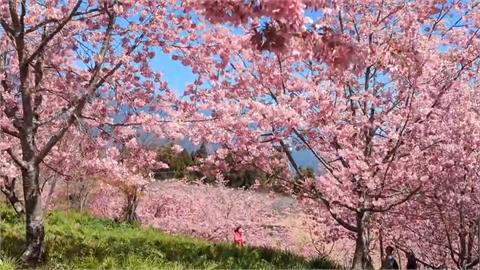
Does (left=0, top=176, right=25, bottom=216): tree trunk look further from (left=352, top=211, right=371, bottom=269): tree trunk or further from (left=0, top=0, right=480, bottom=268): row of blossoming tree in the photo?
(left=352, top=211, right=371, bottom=269): tree trunk

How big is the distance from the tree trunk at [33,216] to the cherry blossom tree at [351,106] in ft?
9.41

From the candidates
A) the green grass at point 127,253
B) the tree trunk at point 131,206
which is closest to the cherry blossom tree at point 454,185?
the green grass at point 127,253

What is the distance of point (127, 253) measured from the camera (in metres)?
7.90

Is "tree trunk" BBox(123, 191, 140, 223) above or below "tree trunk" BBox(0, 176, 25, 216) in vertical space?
above

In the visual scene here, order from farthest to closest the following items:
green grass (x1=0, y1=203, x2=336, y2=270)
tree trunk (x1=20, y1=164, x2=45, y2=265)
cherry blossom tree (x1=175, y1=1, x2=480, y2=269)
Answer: cherry blossom tree (x1=175, y1=1, x2=480, y2=269) < tree trunk (x1=20, y1=164, x2=45, y2=265) < green grass (x1=0, y1=203, x2=336, y2=270)

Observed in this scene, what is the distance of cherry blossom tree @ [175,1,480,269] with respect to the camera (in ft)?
29.5

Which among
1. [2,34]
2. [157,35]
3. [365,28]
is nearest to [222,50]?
[157,35]

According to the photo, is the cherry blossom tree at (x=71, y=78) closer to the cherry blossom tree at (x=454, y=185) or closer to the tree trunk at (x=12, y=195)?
the tree trunk at (x=12, y=195)

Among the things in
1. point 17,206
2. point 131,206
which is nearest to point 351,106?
point 17,206

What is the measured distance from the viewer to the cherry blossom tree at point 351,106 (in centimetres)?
900

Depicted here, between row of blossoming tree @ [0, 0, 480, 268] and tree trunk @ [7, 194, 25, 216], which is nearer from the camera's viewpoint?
row of blossoming tree @ [0, 0, 480, 268]

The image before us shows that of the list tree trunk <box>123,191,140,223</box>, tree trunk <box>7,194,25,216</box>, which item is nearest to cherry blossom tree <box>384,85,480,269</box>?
tree trunk <box>7,194,25,216</box>

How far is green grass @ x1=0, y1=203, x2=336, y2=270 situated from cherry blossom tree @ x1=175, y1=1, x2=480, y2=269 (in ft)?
4.87

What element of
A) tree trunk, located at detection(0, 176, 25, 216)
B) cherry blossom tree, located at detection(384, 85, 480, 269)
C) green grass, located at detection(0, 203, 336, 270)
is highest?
cherry blossom tree, located at detection(384, 85, 480, 269)
